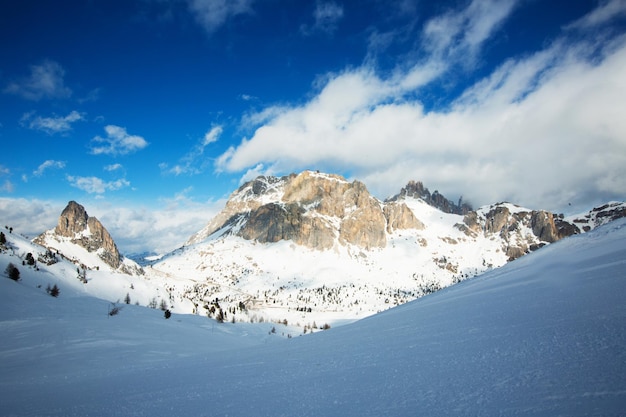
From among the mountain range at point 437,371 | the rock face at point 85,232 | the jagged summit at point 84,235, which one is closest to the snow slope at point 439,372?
the mountain range at point 437,371

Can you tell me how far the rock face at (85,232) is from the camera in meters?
158

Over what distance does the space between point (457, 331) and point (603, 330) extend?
1.81 metres

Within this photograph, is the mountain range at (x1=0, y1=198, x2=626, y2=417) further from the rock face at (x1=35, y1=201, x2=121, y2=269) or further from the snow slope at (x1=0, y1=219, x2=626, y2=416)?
the rock face at (x1=35, y1=201, x2=121, y2=269)

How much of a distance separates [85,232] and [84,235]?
2202 millimetres

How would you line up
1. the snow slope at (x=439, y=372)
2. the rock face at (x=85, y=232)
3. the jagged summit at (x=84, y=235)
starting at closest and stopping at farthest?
1. the snow slope at (x=439, y=372)
2. the jagged summit at (x=84, y=235)
3. the rock face at (x=85, y=232)

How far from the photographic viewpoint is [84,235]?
536 feet

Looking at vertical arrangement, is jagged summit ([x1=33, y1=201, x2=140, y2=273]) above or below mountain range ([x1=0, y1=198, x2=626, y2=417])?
above

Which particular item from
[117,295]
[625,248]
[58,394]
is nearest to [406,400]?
[58,394]

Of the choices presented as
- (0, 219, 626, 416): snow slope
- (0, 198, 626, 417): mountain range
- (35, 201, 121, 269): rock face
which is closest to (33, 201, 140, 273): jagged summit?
(35, 201, 121, 269): rock face

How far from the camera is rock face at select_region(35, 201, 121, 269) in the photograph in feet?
517

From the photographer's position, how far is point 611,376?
2057mm

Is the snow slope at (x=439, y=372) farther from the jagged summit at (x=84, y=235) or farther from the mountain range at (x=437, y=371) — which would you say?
the jagged summit at (x=84, y=235)

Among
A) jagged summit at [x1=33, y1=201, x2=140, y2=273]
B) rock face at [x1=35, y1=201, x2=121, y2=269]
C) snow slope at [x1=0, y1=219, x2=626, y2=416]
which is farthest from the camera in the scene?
rock face at [x1=35, y1=201, x2=121, y2=269]

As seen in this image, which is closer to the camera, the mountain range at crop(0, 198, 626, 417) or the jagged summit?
the mountain range at crop(0, 198, 626, 417)
